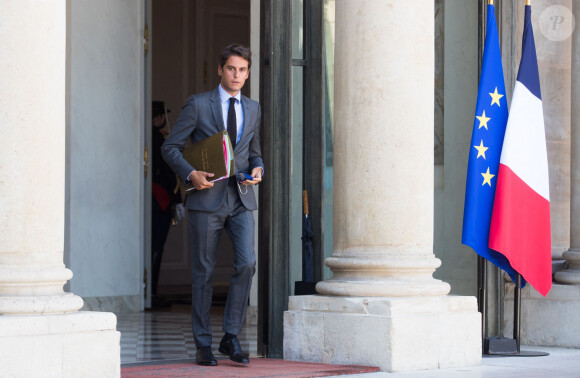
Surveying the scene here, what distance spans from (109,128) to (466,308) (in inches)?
214

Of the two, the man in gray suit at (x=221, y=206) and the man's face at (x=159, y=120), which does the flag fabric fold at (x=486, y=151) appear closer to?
the man in gray suit at (x=221, y=206)

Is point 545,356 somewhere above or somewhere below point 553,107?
below

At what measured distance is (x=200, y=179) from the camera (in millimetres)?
6734

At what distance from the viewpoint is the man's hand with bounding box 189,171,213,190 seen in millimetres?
6715

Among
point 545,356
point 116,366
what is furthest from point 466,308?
point 116,366

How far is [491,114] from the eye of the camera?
7.99 m

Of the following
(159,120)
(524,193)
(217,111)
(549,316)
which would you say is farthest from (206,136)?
(159,120)

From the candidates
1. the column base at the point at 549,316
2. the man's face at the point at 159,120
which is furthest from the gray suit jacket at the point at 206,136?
the man's face at the point at 159,120

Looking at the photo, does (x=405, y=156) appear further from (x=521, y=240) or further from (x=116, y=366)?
(x=116, y=366)

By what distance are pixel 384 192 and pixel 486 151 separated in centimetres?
114

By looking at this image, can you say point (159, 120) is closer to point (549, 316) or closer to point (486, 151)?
point (549, 316)

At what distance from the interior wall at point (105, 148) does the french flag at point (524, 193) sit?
4.84 meters

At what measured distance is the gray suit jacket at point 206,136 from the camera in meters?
6.89

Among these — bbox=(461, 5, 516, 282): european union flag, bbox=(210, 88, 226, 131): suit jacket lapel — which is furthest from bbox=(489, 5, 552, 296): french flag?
bbox=(210, 88, 226, 131): suit jacket lapel
